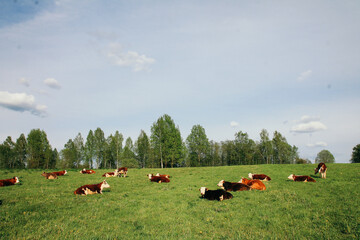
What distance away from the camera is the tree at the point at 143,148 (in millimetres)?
93375

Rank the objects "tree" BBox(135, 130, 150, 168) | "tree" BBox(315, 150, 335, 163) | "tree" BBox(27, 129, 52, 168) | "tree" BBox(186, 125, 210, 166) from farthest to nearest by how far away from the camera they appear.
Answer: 1. "tree" BBox(315, 150, 335, 163)
2. "tree" BBox(135, 130, 150, 168)
3. "tree" BBox(186, 125, 210, 166)
4. "tree" BBox(27, 129, 52, 168)

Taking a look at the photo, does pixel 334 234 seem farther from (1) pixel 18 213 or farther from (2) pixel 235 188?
(1) pixel 18 213

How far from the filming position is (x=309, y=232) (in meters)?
6.25

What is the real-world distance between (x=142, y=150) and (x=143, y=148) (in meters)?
1.19

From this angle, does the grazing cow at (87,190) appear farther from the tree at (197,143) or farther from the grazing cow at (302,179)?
the tree at (197,143)

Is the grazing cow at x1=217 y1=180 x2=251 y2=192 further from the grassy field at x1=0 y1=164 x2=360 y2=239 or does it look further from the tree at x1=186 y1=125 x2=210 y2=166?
the tree at x1=186 y1=125 x2=210 y2=166

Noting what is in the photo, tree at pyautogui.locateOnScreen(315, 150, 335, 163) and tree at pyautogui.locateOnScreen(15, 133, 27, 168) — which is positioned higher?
tree at pyautogui.locateOnScreen(15, 133, 27, 168)

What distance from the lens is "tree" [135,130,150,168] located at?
93.4m

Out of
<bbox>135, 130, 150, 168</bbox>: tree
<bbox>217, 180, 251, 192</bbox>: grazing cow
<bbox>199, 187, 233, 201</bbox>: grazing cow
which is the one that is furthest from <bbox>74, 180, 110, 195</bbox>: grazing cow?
<bbox>135, 130, 150, 168</bbox>: tree

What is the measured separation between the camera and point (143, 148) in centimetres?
9312

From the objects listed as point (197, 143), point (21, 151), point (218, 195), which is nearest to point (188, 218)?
point (218, 195)

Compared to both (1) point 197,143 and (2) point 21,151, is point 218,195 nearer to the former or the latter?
(1) point 197,143

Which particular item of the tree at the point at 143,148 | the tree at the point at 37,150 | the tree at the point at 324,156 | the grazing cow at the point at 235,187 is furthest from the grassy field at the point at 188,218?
the tree at the point at 324,156

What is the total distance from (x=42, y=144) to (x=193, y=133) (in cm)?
6257
